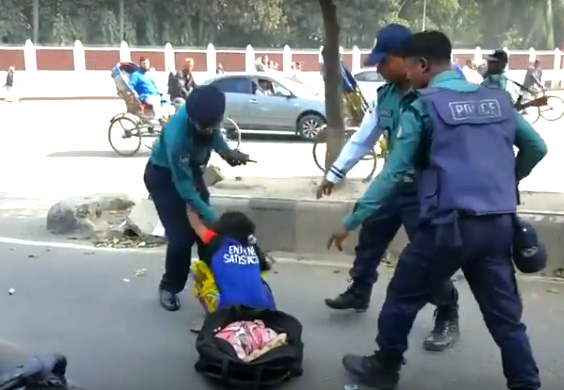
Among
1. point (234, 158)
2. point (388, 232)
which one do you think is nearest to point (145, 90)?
point (234, 158)

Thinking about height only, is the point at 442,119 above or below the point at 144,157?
above

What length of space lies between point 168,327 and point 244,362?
1.16m

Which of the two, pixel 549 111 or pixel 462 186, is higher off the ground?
pixel 462 186

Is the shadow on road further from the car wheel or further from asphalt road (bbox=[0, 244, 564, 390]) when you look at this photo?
asphalt road (bbox=[0, 244, 564, 390])

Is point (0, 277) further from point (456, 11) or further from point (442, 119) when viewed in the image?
point (456, 11)

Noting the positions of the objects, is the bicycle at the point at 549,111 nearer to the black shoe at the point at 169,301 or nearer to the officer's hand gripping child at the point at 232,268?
the black shoe at the point at 169,301

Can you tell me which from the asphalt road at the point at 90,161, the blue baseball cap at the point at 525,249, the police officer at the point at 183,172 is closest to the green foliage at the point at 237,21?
the asphalt road at the point at 90,161

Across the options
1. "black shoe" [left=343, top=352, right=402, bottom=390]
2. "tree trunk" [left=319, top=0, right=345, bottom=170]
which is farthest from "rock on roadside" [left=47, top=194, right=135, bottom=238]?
"black shoe" [left=343, top=352, right=402, bottom=390]

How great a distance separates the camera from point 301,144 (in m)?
17.1

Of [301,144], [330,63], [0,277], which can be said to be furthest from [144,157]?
[0,277]

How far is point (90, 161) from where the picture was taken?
45.7ft

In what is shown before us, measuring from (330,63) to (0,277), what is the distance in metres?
3.60

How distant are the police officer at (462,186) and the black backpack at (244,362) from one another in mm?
622

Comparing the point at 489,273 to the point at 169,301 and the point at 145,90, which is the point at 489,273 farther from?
the point at 145,90
